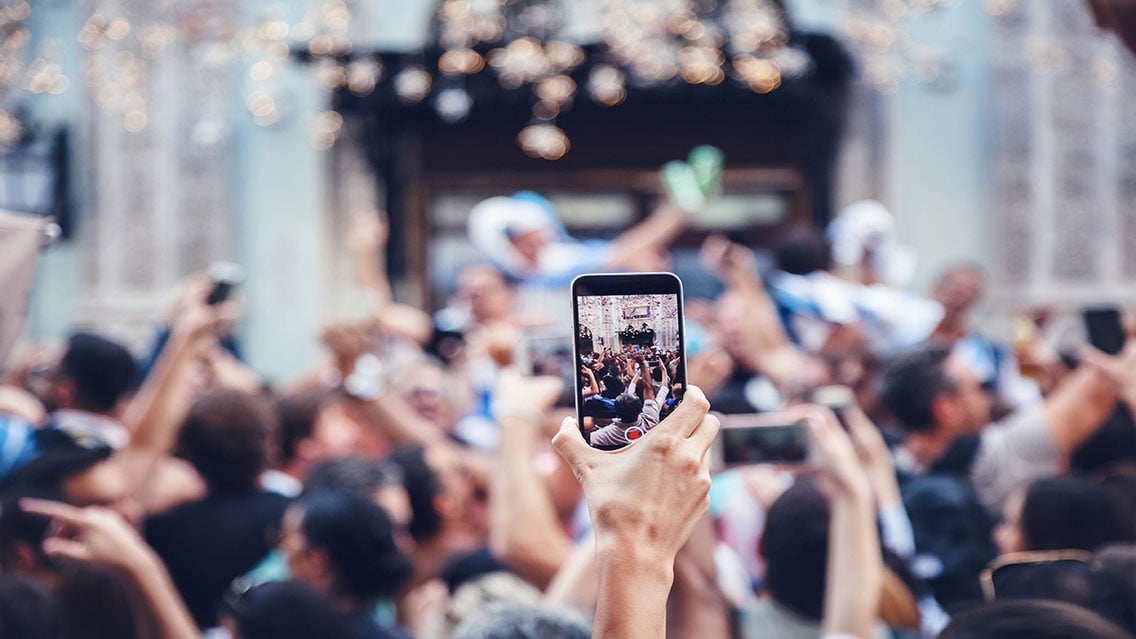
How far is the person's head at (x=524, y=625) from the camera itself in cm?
212

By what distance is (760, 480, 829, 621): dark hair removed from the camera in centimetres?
263

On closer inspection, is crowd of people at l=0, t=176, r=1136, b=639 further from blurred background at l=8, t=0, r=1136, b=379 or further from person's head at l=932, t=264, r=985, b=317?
blurred background at l=8, t=0, r=1136, b=379

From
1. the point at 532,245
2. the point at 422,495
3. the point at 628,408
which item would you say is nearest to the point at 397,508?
the point at 422,495

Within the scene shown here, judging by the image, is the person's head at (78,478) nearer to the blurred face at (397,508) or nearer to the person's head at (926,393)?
the blurred face at (397,508)

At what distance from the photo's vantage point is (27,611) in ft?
7.66

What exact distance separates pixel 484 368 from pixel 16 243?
2766 millimetres

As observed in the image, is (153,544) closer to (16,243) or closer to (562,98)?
(16,243)

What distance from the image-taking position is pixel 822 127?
9.96 meters

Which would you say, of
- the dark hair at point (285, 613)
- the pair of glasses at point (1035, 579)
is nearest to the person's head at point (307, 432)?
the dark hair at point (285, 613)

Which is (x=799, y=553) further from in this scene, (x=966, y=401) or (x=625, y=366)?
(x=966, y=401)

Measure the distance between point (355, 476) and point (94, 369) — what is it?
1.21 m

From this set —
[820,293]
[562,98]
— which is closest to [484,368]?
[820,293]

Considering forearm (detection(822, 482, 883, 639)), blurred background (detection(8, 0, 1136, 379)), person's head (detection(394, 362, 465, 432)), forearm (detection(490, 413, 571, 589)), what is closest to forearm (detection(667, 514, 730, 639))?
forearm (detection(822, 482, 883, 639))

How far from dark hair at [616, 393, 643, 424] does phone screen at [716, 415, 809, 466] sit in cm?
118
